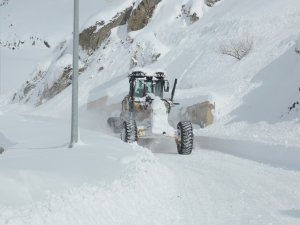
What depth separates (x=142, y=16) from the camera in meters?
43.2

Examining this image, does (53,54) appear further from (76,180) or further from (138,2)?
(76,180)

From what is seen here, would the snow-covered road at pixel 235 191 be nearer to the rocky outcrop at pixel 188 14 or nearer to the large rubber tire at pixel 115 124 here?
the large rubber tire at pixel 115 124

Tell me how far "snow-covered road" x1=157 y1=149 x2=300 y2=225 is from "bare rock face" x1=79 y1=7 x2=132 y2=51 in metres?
32.5

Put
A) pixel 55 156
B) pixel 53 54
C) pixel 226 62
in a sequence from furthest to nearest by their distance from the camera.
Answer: pixel 53 54 → pixel 226 62 → pixel 55 156

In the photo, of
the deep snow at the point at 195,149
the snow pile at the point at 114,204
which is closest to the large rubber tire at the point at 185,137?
the deep snow at the point at 195,149

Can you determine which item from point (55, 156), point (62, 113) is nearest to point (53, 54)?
point (62, 113)

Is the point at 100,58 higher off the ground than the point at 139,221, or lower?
higher

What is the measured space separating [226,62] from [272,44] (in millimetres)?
2609

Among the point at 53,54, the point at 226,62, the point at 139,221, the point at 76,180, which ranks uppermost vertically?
the point at 53,54

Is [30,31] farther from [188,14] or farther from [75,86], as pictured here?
[75,86]

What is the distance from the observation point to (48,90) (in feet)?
151

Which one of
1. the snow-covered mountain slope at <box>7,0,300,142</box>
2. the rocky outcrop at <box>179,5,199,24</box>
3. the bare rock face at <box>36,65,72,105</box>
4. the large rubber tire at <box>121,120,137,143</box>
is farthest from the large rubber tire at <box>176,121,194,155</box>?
the bare rock face at <box>36,65,72,105</box>

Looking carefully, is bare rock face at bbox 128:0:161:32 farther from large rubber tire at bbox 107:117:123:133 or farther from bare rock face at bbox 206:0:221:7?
large rubber tire at bbox 107:117:123:133

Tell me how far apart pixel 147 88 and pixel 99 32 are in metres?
28.5
